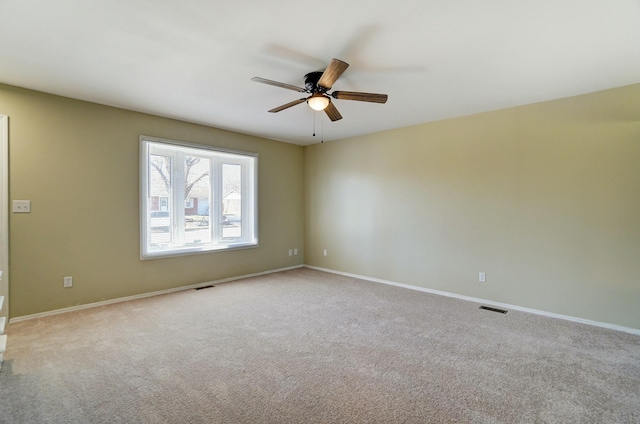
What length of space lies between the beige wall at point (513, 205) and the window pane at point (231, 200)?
1.90 metres

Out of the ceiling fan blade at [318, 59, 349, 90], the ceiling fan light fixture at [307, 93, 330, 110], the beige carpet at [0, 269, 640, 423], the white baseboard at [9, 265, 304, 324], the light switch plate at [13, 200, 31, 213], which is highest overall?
the ceiling fan blade at [318, 59, 349, 90]

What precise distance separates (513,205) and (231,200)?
4.17 metres

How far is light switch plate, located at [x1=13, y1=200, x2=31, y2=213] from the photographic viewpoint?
3.16 meters

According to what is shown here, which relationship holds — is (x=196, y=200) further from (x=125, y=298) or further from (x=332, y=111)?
(x=332, y=111)

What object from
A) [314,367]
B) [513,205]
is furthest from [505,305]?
[314,367]

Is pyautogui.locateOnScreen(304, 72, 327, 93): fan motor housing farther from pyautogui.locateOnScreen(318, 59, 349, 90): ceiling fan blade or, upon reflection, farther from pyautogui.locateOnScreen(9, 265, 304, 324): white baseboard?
A: pyautogui.locateOnScreen(9, 265, 304, 324): white baseboard

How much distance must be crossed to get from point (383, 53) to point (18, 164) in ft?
12.7

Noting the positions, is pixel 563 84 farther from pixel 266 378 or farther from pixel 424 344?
pixel 266 378

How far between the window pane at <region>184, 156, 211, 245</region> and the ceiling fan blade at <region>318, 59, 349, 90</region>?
114 inches

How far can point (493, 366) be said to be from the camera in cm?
231

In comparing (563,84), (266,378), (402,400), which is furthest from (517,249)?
(266,378)

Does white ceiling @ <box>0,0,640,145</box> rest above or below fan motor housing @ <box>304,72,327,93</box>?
above

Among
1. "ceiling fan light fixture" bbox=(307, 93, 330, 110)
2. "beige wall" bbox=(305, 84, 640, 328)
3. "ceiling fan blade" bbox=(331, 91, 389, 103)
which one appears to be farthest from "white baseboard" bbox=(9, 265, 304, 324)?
"ceiling fan blade" bbox=(331, 91, 389, 103)

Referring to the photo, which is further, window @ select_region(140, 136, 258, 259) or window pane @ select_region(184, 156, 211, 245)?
window pane @ select_region(184, 156, 211, 245)
